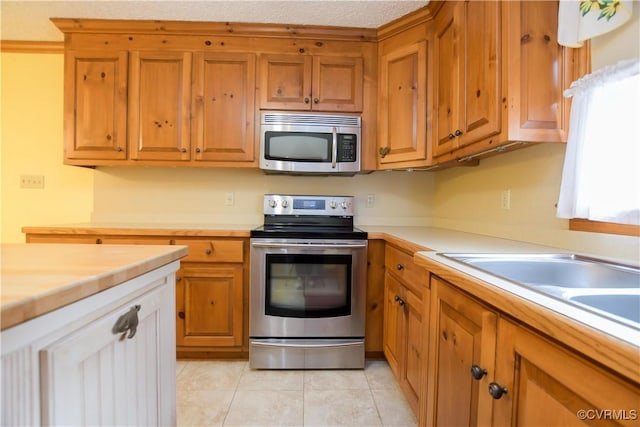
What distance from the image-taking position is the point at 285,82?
215 centimetres

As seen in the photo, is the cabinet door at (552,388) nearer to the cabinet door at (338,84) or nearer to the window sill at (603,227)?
the window sill at (603,227)

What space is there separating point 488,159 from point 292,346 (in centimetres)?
168

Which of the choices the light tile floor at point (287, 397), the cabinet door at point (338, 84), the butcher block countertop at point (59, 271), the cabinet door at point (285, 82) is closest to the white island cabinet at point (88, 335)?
the butcher block countertop at point (59, 271)

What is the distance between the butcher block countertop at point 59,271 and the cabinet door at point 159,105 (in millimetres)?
1391

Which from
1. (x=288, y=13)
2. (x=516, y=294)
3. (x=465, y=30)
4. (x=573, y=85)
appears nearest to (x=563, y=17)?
(x=573, y=85)

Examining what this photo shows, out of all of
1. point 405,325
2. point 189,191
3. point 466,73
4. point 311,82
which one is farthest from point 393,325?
point 189,191

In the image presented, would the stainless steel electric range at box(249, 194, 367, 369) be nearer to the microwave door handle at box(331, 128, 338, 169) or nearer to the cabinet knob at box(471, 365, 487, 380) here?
the microwave door handle at box(331, 128, 338, 169)

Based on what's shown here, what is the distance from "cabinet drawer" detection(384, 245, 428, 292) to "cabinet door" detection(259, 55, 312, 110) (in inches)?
47.7

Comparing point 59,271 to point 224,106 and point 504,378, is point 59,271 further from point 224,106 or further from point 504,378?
point 224,106

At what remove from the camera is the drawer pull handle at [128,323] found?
0.70 m

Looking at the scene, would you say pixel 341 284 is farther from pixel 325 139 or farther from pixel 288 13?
pixel 288 13

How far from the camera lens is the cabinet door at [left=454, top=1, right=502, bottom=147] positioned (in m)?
1.23

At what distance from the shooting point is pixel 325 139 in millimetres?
2135

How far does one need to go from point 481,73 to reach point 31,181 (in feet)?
10.7
